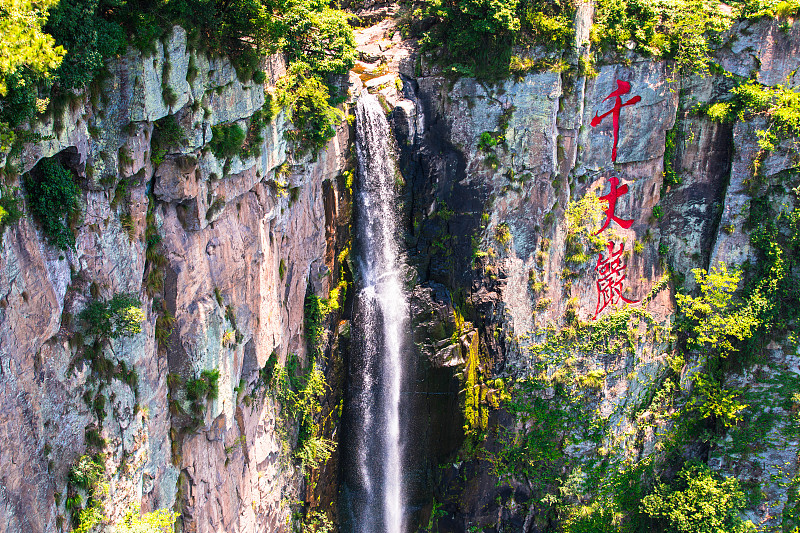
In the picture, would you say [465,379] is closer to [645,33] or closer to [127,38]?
[645,33]

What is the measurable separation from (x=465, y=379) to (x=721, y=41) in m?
12.8

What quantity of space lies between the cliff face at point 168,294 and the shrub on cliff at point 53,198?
21 cm

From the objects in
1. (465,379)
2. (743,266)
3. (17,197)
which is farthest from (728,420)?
(17,197)

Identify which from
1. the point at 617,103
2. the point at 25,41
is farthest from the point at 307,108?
the point at 617,103

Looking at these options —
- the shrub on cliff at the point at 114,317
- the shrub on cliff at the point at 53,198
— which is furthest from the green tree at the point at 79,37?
the shrub on cliff at the point at 114,317

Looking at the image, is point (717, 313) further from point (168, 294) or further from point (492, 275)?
point (168, 294)

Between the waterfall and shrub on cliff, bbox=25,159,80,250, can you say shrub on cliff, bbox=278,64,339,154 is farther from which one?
shrub on cliff, bbox=25,159,80,250

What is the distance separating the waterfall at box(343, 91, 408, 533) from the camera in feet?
59.1

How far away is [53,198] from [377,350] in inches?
432

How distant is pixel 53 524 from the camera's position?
9016mm

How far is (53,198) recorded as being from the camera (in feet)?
28.9

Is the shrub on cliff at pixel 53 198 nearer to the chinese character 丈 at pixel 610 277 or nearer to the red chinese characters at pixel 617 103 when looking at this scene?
the red chinese characters at pixel 617 103

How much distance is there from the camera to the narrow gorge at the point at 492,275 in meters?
13.6

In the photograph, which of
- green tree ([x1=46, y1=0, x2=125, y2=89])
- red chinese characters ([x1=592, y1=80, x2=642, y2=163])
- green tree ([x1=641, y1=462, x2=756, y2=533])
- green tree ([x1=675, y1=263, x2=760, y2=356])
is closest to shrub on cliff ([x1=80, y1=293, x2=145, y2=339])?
green tree ([x1=46, y1=0, x2=125, y2=89])
